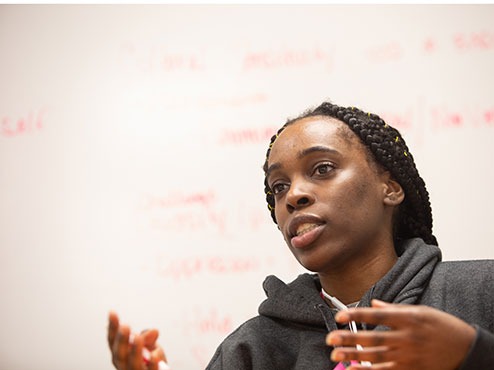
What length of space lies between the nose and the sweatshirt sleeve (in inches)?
15.4

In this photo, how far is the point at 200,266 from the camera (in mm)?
1375

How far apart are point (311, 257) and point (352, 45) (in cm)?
71

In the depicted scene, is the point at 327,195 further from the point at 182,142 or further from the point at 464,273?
the point at 182,142

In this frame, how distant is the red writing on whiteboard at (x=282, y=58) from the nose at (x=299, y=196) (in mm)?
550

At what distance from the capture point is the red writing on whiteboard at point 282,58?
1.47 m

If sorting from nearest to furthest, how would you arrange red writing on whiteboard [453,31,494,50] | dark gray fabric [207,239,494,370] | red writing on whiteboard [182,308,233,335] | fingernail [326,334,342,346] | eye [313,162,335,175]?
1. fingernail [326,334,342,346]
2. dark gray fabric [207,239,494,370]
3. eye [313,162,335,175]
4. red writing on whiteboard [182,308,233,335]
5. red writing on whiteboard [453,31,494,50]

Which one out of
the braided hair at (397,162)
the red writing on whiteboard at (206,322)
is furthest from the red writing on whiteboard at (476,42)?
the red writing on whiteboard at (206,322)

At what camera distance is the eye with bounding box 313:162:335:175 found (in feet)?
3.33

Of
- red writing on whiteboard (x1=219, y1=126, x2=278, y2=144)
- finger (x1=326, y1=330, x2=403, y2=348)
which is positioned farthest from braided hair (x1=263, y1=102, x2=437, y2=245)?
finger (x1=326, y1=330, x2=403, y2=348)

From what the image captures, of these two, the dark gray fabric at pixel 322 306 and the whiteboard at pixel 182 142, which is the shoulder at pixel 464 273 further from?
the whiteboard at pixel 182 142

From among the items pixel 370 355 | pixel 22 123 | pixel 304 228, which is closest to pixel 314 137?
pixel 304 228

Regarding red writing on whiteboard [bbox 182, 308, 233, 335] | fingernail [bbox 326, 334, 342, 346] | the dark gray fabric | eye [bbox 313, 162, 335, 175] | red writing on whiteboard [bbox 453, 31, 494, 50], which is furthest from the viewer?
red writing on whiteboard [bbox 453, 31, 494, 50]

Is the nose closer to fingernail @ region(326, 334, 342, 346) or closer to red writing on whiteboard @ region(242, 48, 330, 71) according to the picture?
fingernail @ region(326, 334, 342, 346)

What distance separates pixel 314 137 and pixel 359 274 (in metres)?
0.26
